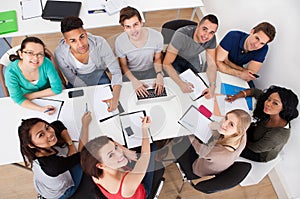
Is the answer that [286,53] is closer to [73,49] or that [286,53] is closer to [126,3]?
[126,3]

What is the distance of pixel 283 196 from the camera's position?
2.83m

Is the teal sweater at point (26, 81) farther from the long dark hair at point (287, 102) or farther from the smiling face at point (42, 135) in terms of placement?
the long dark hair at point (287, 102)

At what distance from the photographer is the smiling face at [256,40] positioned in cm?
245

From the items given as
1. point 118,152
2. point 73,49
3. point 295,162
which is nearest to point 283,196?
point 295,162

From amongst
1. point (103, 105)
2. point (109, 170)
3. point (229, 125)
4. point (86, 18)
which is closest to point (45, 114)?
point (103, 105)

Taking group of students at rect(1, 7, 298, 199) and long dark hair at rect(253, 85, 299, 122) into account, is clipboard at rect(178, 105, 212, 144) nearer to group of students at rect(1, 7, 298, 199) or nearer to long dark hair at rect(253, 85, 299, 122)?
group of students at rect(1, 7, 298, 199)

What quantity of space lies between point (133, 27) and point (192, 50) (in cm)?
62

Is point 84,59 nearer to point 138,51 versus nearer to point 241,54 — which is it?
point 138,51

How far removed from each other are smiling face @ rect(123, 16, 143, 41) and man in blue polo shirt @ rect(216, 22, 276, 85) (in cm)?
79

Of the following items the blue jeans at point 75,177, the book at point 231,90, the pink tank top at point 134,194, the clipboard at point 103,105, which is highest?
the book at point 231,90

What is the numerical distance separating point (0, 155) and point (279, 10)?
2.50 m

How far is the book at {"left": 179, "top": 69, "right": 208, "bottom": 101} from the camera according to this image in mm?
2418

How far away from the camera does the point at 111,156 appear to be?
1844mm

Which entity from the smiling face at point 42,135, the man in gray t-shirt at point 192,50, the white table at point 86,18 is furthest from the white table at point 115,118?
the white table at point 86,18
